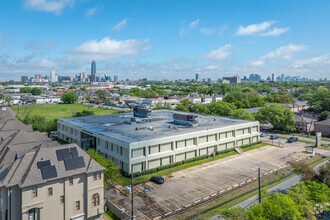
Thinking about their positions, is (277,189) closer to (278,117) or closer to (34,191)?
(34,191)

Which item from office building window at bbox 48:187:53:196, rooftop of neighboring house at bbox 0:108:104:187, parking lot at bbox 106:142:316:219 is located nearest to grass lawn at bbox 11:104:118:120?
parking lot at bbox 106:142:316:219

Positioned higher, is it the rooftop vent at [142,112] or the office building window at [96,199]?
the rooftop vent at [142,112]

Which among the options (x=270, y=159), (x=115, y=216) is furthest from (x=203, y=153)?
(x=115, y=216)

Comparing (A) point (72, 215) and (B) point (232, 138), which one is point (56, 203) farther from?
(B) point (232, 138)

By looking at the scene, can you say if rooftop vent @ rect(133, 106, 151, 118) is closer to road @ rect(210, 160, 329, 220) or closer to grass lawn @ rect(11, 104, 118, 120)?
road @ rect(210, 160, 329, 220)

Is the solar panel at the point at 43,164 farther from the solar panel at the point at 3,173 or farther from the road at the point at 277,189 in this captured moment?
the road at the point at 277,189

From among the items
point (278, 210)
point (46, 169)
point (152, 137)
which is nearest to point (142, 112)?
point (152, 137)

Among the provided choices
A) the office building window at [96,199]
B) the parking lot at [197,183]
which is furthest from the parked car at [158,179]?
the office building window at [96,199]
